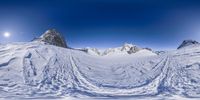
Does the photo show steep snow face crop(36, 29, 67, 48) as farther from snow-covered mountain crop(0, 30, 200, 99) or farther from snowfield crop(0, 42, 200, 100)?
snowfield crop(0, 42, 200, 100)

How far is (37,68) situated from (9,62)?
5309 mm

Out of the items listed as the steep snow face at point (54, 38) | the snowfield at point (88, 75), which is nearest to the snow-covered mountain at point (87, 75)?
the snowfield at point (88, 75)

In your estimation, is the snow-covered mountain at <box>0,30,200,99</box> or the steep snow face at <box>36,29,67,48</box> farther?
the steep snow face at <box>36,29,67,48</box>

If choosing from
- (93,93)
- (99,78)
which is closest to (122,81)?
(99,78)

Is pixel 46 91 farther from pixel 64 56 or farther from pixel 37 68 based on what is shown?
pixel 64 56

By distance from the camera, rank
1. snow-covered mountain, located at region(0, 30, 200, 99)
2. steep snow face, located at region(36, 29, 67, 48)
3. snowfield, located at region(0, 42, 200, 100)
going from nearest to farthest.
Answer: snowfield, located at region(0, 42, 200, 100)
snow-covered mountain, located at region(0, 30, 200, 99)
steep snow face, located at region(36, 29, 67, 48)

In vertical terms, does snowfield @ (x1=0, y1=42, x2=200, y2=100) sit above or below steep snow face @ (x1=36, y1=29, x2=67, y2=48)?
below

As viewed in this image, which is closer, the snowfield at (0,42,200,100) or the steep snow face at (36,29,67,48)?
the snowfield at (0,42,200,100)

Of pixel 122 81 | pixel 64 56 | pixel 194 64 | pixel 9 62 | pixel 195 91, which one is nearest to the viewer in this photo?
pixel 195 91

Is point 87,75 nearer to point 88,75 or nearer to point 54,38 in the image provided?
point 88,75

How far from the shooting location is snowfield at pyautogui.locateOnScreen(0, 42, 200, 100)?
49344 mm

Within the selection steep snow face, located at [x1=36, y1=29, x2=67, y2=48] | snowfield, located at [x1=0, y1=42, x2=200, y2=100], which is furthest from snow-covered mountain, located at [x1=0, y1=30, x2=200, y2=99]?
steep snow face, located at [x1=36, y1=29, x2=67, y2=48]

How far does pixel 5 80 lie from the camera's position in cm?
5409

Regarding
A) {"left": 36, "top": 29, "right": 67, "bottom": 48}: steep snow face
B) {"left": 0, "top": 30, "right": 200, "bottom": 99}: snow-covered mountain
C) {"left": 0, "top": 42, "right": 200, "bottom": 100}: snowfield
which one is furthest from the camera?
{"left": 36, "top": 29, "right": 67, "bottom": 48}: steep snow face
